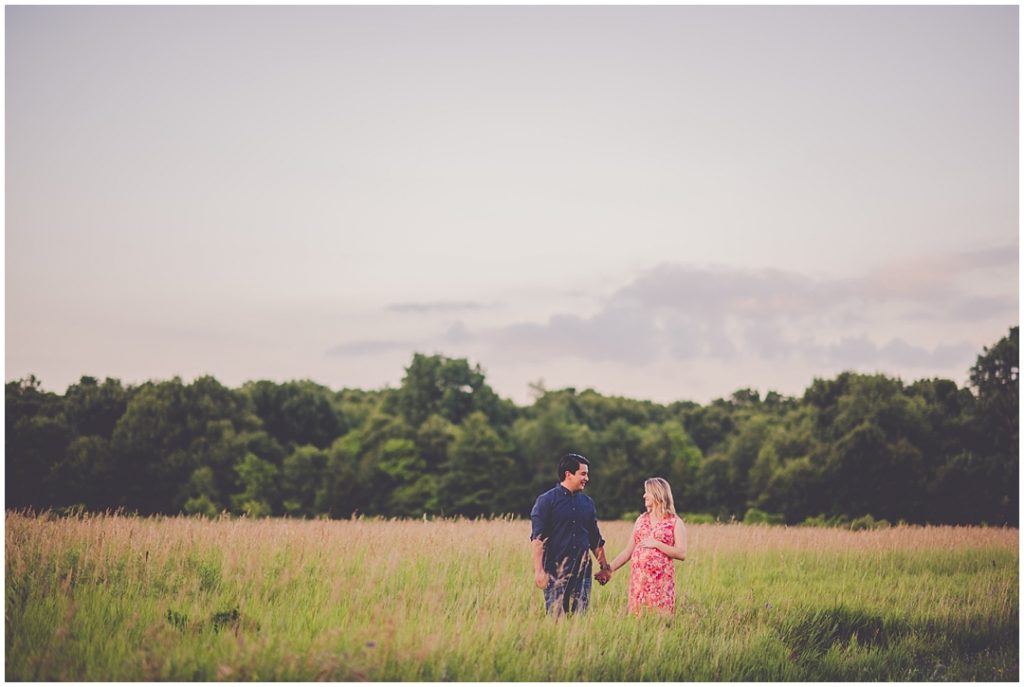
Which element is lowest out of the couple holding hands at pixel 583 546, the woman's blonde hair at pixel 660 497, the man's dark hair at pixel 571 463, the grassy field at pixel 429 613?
the grassy field at pixel 429 613

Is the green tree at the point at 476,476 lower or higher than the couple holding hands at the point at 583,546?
lower

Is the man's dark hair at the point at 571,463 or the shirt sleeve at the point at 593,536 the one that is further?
the shirt sleeve at the point at 593,536

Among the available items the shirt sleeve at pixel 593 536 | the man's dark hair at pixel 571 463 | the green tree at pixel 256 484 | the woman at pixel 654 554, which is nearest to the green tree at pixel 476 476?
the green tree at pixel 256 484

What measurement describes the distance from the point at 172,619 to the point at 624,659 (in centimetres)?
401

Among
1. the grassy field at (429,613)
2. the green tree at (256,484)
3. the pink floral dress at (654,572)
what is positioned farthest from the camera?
the green tree at (256,484)

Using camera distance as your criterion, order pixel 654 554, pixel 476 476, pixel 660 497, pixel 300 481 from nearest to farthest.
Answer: pixel 660 497 < pixel 654 554 < pixel 476 476 < pixel 300 481

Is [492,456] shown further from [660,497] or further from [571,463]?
[571,463]

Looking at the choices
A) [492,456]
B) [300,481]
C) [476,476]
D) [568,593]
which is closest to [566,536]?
[568,593]

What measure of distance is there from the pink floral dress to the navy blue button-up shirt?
61cm

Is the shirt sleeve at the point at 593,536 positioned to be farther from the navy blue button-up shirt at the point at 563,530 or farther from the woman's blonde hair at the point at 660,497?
the woman's blonde hair at the point at 660,497

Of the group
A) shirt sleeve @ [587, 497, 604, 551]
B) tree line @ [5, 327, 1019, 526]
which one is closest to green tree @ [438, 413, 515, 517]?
tree line @ [5, 327, 1019, 526]

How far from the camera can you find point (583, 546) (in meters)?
7.80

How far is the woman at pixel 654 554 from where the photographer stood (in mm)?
7984

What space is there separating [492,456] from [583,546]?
3923cm
